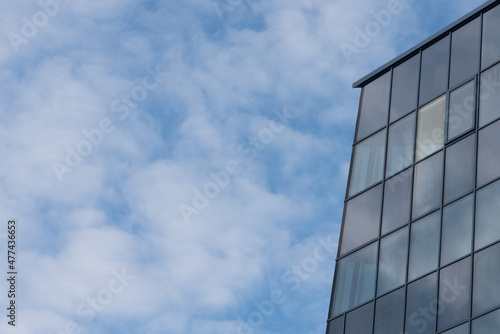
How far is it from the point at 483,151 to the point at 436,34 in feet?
19.2

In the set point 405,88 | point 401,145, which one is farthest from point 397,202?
point 405,88

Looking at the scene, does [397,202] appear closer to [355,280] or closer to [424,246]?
[424,246]

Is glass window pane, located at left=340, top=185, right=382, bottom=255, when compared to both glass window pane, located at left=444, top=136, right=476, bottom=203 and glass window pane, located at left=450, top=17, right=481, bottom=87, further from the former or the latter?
glass window pane, located at left=450, top=17, right=481, bottom=87

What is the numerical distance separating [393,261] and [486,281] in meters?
4.06

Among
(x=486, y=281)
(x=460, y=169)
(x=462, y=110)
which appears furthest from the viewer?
(x=462, y=110)

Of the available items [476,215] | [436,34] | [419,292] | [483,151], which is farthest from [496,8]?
[419,292]

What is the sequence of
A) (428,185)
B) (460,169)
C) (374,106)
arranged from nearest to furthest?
1. (460,169)
2. (428,185)
3. (374,106)

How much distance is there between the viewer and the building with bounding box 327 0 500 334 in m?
25.9

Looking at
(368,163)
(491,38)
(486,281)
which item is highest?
(491,38)

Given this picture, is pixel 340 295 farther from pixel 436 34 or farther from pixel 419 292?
pixel 436 34

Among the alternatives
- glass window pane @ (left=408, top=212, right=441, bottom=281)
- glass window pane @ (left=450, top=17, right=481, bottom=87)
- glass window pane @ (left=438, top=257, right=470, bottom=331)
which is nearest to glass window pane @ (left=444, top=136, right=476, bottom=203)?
glass window pane @ (left=408, top=212, right=441, bottom=281)

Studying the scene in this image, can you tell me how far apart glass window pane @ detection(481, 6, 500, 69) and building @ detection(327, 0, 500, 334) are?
0.12 ft

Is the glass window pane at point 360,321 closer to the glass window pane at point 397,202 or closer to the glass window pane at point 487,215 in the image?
the glass window pane at point 397,202

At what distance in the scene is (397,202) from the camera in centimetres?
2964
